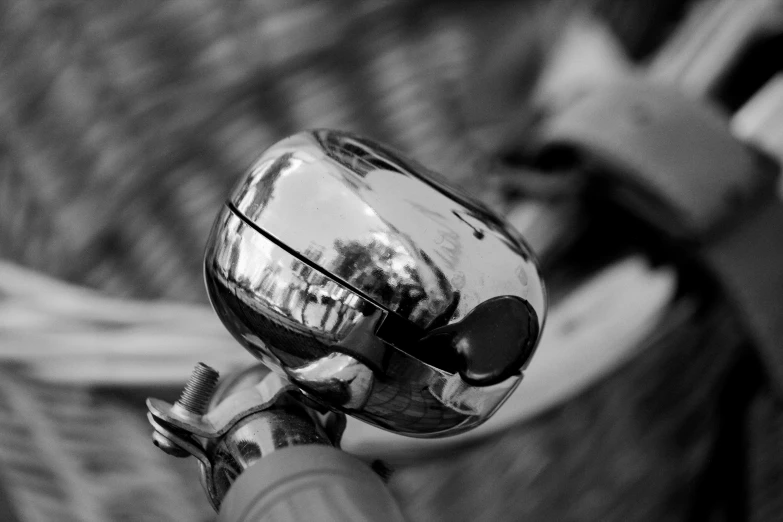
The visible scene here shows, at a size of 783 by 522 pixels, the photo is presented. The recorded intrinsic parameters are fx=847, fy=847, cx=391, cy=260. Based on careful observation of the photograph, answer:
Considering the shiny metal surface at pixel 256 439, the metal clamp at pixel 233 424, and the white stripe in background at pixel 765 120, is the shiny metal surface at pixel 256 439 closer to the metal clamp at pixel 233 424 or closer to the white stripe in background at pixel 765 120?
the metal clamp at pixel 233 424

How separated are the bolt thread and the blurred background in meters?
0.09

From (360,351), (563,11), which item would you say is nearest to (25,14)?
(563,11)

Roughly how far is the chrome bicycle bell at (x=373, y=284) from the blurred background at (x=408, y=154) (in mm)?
98

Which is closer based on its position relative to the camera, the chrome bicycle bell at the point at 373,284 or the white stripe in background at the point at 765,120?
the chrome bicycle bell at the point at 373,284

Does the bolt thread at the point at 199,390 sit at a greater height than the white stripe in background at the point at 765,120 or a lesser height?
lesser

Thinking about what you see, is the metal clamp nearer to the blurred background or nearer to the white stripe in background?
the blurred background

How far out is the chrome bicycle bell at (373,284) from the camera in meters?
0.16

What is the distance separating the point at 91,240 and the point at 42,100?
0.09 meters

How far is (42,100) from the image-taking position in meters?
0.49

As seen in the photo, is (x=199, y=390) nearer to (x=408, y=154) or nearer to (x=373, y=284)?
(x=373, y=284)

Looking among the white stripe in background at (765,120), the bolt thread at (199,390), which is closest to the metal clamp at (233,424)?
the bolt thread at (199,390)

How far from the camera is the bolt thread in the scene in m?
0.17

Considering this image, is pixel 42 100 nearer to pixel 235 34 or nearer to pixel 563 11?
pixel 235 34

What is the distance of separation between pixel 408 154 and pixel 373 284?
191 millimetres
